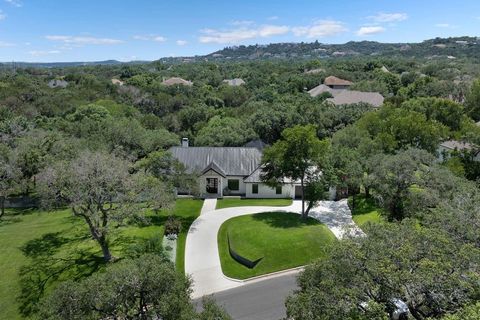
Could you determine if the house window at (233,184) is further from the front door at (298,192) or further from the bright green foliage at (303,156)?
the bright green foliage at (303,156)

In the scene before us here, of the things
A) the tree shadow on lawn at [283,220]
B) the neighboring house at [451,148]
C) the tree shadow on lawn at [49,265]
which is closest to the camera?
the tree shadow on lawn at [49,265]

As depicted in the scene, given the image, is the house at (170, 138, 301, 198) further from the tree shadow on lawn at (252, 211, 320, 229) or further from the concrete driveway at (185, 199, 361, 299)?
the tree shadow on lawn at (252, 211, 320, 229)

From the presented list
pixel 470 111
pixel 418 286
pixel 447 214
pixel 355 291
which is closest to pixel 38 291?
pixel 355 291

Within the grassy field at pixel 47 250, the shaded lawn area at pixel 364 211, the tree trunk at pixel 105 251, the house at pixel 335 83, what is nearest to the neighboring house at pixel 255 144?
the shaded lawn area at pixel 364 211

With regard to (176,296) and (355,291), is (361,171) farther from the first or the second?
(176,296)

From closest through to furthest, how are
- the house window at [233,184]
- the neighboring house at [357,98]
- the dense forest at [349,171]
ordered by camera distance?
the dense forest at [349,171], the house window at [233,184], the neighboring house at [357,98]

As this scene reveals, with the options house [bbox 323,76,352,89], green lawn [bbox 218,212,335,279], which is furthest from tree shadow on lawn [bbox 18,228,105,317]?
house [bbox 323,76,352,89]
